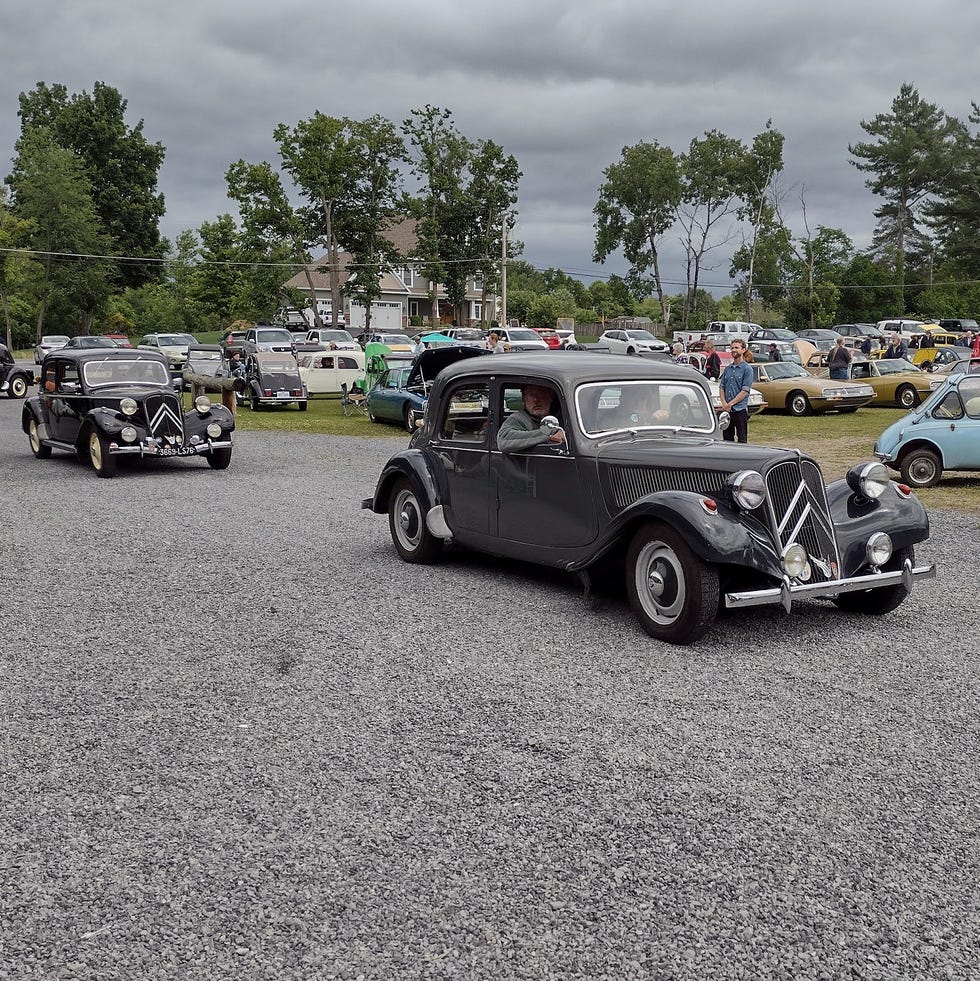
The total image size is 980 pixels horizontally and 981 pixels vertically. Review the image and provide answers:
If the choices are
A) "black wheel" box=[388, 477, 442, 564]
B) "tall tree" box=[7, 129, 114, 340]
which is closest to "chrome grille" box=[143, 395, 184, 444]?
"black wheel" box=[388, 477, 442, 564]

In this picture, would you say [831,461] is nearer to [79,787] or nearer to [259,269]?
[79,787]

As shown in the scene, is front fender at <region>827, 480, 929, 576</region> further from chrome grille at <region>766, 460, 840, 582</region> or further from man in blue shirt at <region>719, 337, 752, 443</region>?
man in blue shirt at <region>719, 337, 752, 443</region>

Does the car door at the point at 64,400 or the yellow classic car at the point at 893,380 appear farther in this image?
the yellow classic car at the point at 893,380

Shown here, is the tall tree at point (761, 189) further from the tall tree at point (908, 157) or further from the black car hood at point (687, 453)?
the black car hood at point (687, 453)

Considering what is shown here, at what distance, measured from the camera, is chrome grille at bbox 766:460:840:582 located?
640cm

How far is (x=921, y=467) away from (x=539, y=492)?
862cm

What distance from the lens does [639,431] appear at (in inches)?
293

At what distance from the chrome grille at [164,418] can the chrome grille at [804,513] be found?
1108 cm

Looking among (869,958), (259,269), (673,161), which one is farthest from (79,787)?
(673,161)

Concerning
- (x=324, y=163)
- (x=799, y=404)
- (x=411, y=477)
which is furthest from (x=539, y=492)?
(x=324, y=163)

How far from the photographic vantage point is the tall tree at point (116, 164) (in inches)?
3433

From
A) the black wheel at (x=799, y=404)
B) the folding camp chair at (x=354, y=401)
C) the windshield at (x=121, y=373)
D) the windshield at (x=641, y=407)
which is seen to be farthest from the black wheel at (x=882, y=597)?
the black wheel at (x=799, y=404)

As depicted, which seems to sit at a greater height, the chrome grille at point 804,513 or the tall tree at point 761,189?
the tall tree at point 761,189

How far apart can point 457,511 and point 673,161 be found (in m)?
81.4
